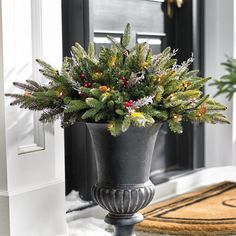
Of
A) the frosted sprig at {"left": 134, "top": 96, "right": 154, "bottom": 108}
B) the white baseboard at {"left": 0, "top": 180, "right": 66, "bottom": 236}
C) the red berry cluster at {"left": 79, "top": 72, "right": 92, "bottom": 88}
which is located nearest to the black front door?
the white baseboard at {"left": 0, "top": 180, "right": 66, "bottom": 236}

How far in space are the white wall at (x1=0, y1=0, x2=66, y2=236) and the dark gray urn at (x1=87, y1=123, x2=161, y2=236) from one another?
289 millimetres

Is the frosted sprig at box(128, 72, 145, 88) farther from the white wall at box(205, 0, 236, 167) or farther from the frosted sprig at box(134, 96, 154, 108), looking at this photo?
the white wall at box(205, 0, 236, 167)

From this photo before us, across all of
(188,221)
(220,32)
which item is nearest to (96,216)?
(188,221)

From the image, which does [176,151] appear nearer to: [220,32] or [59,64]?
[220,32]

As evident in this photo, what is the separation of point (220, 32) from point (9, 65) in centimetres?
179

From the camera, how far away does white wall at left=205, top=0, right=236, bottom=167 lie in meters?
3.43

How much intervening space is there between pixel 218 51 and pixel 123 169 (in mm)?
1780

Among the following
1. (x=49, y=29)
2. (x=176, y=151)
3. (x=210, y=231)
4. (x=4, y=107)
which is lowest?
(x=210, y=231)

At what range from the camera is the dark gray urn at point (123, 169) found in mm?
1844

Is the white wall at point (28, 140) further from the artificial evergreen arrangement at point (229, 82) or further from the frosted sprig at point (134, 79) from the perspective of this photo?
the artificial evergreen arrangement at point (229, 82)

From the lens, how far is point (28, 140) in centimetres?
208

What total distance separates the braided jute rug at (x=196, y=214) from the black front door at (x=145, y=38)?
254mm

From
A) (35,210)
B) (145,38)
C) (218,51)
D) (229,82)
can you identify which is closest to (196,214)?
(229,82)

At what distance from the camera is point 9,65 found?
1977 mm
